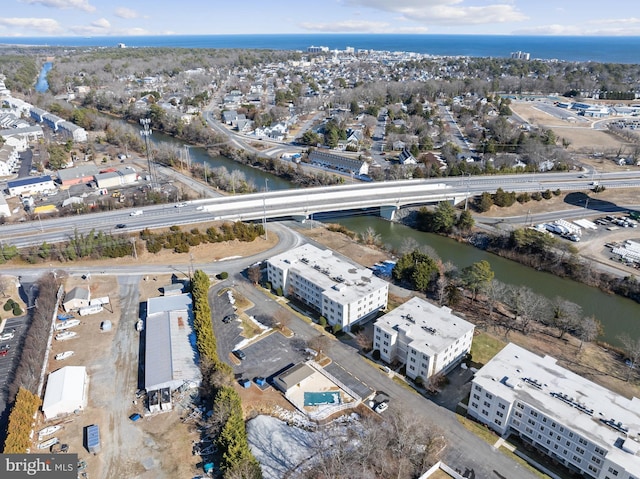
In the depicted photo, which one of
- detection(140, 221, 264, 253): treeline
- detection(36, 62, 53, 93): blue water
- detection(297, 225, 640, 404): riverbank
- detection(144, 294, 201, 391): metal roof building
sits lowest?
detection(144, 294, 201, 391): metal roof building

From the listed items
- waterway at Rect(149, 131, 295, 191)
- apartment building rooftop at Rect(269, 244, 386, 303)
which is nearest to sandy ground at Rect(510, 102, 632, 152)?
waterway at Rect(149, 131, 295, 191)

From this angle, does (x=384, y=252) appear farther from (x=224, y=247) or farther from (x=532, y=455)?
(x=532, y=455)

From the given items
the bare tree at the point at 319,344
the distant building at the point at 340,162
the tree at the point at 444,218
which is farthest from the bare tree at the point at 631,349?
the distant building at the point at 340,162

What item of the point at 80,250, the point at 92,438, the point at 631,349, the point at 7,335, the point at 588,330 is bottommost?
the point at 7,335

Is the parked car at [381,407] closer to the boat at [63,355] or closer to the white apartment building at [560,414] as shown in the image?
the white apartment building at [560,414]

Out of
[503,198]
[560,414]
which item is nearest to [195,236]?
[560,414]

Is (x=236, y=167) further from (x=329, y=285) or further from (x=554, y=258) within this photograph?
(x=554, y=258)

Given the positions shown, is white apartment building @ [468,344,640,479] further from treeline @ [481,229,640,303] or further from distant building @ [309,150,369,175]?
distant building @ [309,150,369,175]
